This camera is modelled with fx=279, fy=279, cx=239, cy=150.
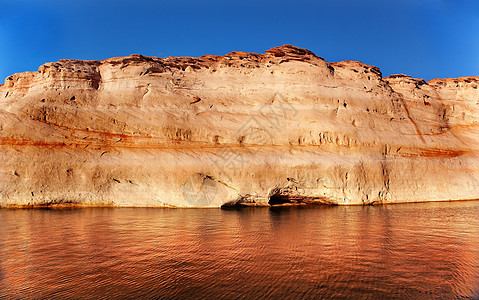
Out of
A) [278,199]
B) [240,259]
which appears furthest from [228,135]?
[240,259]

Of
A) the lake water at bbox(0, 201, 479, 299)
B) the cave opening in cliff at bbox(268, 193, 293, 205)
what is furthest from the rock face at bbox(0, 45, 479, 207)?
the lake water at bbox(0, 201, 479, 299)

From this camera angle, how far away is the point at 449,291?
3012mm

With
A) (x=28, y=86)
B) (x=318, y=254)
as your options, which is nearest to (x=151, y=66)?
(x=28, y=86)

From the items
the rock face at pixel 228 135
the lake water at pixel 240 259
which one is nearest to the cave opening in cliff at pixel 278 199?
the rock face at pixel 228 135

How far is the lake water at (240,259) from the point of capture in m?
3.04

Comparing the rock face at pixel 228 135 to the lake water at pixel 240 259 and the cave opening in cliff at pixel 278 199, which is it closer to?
the cave opening in cliff at pixel 278 199

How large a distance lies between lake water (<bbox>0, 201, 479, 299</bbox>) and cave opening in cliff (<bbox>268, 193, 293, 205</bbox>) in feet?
12.6

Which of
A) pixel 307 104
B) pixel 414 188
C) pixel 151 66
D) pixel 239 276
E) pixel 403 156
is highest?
pixel 151 66

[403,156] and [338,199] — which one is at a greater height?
[403,156]

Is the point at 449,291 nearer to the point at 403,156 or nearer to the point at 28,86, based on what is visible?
the point at 403,156

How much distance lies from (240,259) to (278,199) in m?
7.16

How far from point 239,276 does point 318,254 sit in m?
1.48

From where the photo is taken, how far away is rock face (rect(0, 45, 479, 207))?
10320 mm

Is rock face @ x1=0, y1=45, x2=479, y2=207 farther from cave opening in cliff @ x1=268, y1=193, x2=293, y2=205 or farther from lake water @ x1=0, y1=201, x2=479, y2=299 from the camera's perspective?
lake water @ x1=0, y1=201, x2=479, y2=299
